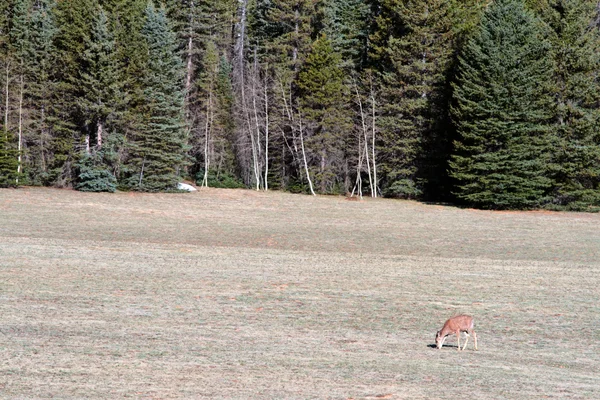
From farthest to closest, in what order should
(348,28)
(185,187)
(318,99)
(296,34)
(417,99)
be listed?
(348,28)
(296,34)
(318,99)
(417,99)
(185,187)

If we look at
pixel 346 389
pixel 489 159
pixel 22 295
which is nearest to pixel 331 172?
pixel 489 159

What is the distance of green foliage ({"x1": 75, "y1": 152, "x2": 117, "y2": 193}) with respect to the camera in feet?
170

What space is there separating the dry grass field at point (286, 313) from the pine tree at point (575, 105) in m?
17.0

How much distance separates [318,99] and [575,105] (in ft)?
64.9

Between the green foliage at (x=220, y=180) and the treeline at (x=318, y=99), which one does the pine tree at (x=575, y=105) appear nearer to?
the treeline at (x=318, y=99)

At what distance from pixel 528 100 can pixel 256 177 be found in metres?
23.6

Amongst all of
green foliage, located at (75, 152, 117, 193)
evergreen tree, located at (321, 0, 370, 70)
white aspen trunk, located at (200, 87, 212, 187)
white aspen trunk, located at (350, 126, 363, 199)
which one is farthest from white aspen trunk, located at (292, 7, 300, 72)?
green foliage, located at (75, 152, 117, 193)

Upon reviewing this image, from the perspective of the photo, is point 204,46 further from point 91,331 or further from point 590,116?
point 91,331

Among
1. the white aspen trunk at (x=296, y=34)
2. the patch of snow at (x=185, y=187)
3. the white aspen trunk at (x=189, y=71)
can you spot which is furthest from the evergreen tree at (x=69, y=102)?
the white aspen trunk at (x=296, y=34)

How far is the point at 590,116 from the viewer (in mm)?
50031

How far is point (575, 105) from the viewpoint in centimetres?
5106

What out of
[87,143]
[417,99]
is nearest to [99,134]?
[87,143]

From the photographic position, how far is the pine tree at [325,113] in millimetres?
62094

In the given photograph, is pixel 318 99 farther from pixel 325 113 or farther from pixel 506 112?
pixel 506 112
